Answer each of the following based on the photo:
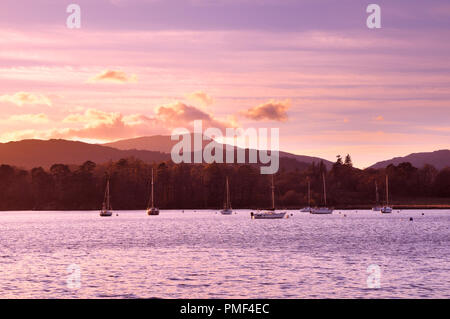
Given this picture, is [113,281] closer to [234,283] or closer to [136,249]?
[234,283]

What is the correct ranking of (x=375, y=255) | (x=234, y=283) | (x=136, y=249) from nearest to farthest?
(x=234, y=283) < (x=375, y=255) < (x=136, y=249)

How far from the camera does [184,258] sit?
70500mm

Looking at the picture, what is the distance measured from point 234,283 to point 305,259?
21672 millimetres

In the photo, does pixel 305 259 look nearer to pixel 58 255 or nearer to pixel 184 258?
pixel 184 258

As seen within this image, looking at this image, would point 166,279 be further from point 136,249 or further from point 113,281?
point 136,249
